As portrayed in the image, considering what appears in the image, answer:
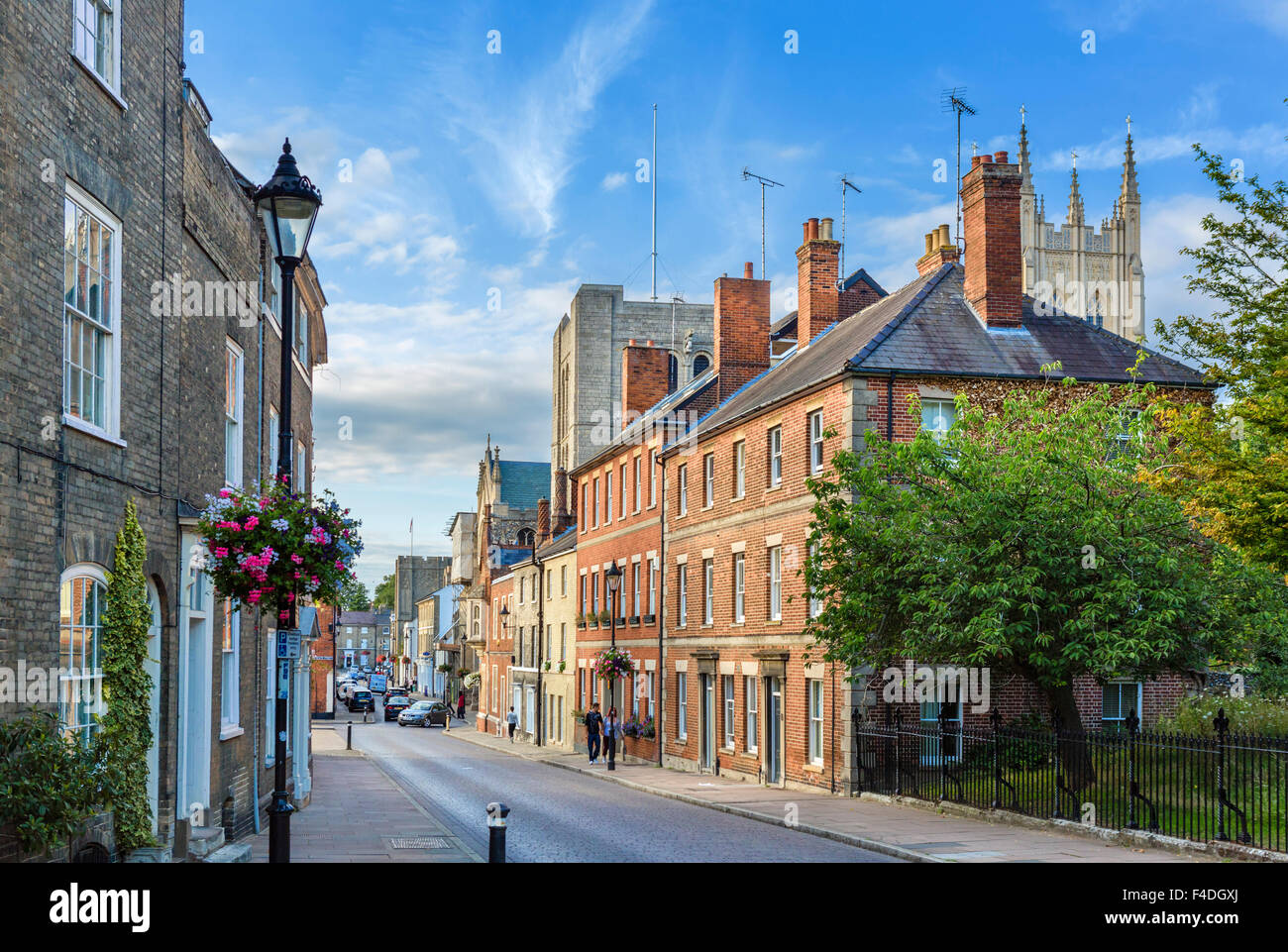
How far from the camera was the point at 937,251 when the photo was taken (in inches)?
1323

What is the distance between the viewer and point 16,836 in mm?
8984

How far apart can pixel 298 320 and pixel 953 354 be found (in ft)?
44.4

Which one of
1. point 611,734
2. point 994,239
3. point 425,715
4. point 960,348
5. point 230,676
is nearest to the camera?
point 230,676

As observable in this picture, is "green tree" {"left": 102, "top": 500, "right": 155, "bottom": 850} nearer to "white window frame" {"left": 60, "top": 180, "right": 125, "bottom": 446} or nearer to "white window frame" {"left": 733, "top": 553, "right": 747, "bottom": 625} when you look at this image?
"white window frame" {"left": 60, "top": 180, "right": 125, "bottom": 446}

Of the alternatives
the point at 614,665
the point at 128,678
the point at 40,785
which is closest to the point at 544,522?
the point at 614,665

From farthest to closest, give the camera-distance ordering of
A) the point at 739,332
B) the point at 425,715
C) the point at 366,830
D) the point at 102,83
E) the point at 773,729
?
1. the point at 425,715
2. the point at 739,332
3. the point at 773,729
4. the point at 366,830
5. the point at 102,83

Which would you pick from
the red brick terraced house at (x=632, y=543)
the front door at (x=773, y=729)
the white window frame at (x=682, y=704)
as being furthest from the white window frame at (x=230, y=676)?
the red brick terraced house at (x=632, y=543)

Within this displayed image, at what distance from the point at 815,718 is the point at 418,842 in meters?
12.2

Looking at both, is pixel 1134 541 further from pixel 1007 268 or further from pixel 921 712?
pixel 1007 268

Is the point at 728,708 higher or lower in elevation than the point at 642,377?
lower

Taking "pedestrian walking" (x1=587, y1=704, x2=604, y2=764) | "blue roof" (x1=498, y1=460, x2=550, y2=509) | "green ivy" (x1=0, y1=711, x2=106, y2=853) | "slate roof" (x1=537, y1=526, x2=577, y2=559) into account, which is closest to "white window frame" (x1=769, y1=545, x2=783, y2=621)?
"pedestrian walking" (x1=587, y1=704, x2=604, y2=764)

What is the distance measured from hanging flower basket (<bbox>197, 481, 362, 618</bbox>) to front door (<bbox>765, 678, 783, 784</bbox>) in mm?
20049

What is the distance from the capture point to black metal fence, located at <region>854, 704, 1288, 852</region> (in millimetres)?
15898

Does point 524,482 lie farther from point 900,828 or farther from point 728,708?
point 900,828
